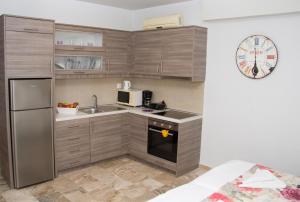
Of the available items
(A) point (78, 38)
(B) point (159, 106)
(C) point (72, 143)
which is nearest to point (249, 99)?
(B) point (159, 106)

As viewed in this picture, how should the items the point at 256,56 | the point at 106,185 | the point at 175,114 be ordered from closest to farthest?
the point at 256,56
the point at 106,185
the point at 175,114

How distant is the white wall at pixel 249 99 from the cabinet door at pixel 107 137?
1380 millimetres

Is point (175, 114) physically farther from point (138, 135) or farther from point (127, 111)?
point (127, 111)

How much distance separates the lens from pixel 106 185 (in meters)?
3.60

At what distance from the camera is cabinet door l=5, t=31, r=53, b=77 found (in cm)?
316

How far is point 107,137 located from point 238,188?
8.44 feet

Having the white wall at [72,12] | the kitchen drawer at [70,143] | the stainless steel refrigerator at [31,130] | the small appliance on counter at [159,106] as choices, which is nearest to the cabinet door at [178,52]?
the small appliance on counter at [159,106]

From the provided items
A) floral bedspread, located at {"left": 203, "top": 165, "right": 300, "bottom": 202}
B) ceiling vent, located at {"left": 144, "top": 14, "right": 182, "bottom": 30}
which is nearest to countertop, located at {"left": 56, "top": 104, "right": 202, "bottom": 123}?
ceiling vent, located at {"left": 144, "top": 14, "right": 182, "bottom": 30}

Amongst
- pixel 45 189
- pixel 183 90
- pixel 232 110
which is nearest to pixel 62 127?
pixel 45 189

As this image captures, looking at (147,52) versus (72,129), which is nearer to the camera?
(72,129)

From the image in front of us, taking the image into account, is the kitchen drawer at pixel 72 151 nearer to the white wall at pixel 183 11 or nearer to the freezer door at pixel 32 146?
the freezer door at pixel 32 146

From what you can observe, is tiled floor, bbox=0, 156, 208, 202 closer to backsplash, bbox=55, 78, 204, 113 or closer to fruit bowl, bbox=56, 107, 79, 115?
fruit bowl, bbox=56, 107, 79, 115

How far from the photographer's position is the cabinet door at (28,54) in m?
3.16

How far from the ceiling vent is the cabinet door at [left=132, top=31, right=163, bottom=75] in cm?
13
